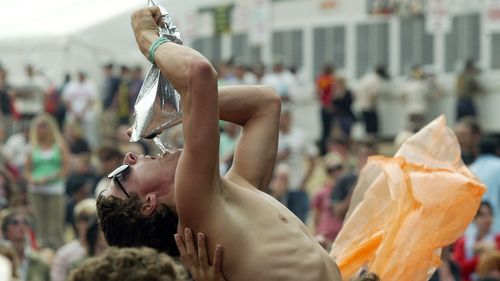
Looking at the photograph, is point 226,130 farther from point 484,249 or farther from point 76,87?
point 76,87

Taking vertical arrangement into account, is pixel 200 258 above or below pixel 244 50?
above

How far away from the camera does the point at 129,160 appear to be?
193 inches

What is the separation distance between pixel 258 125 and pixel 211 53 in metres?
25.4

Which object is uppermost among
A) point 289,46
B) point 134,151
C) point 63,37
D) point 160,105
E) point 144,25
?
point 144,25

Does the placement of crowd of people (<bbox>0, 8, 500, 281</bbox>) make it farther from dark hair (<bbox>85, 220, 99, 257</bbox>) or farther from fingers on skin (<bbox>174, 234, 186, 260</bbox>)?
fingers on skin (<bbox>174, 234, 186, 260</bbox>)

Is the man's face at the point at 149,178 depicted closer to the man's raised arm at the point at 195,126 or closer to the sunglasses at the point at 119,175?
the sunglasses at the point at 119,175

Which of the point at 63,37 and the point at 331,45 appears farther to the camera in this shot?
the point at 331,45

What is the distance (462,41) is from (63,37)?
716 centimetres

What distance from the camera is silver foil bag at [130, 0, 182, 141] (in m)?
4.75

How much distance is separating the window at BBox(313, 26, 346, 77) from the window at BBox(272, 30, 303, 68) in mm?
427

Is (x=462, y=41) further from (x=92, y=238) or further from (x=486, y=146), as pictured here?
(x=92, y=238)

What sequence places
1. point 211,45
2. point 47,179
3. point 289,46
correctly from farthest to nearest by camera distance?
point 211,45
point 289,46
point 47,179

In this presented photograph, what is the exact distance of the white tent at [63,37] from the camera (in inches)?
1051

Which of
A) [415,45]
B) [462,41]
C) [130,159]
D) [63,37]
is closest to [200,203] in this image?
[130,159]
